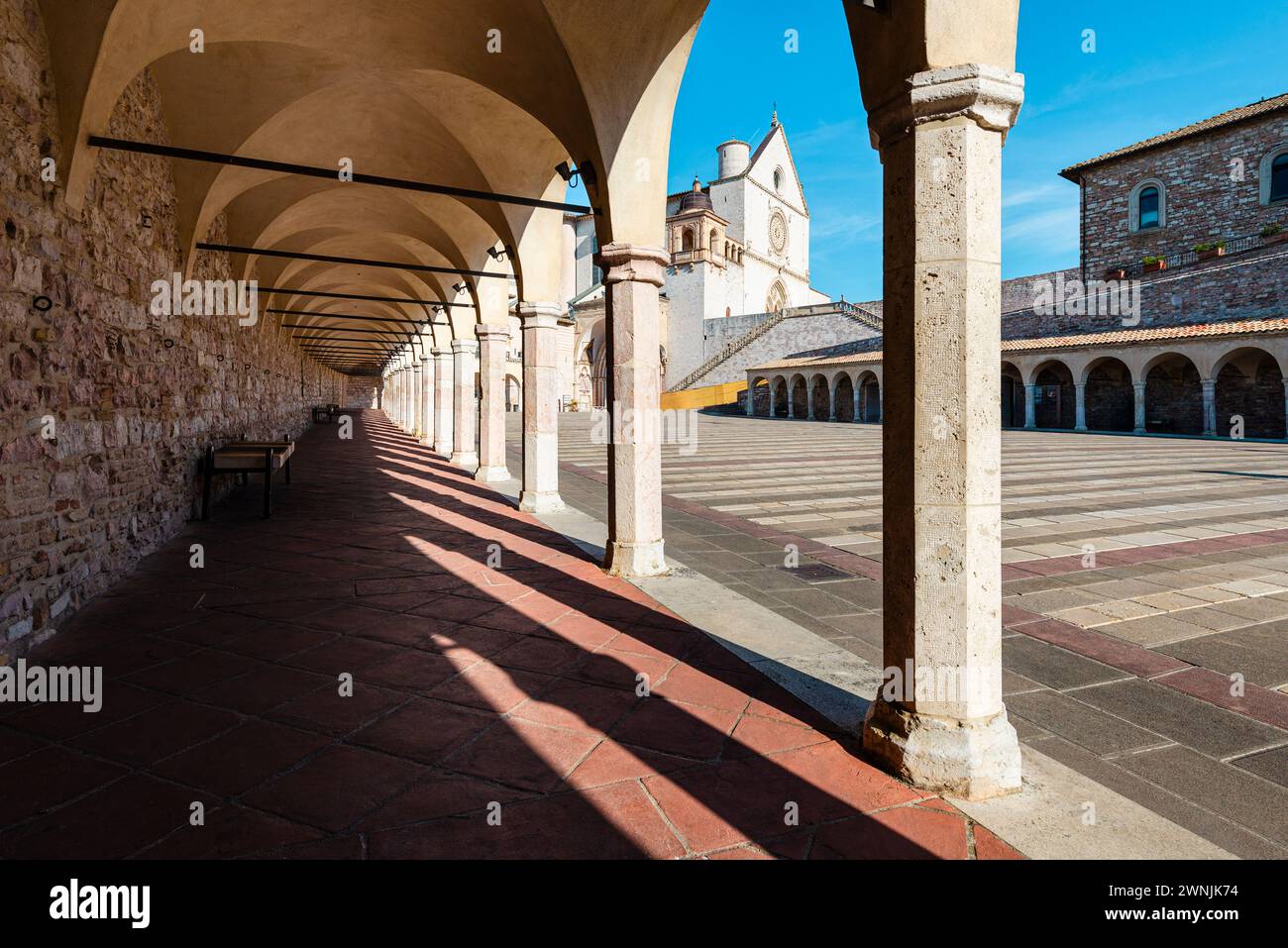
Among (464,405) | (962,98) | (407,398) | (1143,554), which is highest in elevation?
(407,398)

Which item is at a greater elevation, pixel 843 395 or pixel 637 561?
pixel 843 395

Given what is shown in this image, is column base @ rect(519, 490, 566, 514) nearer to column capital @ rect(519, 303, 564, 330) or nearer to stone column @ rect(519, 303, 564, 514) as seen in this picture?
stone column @ rect(519, 303, 564, 514)

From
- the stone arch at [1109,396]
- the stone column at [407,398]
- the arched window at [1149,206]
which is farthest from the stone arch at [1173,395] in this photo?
the stone column at [407,398]

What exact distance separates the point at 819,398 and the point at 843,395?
208 cm

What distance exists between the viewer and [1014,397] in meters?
28.2

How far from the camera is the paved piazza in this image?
7.87 ft

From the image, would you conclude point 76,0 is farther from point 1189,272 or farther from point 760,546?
point 1189,272

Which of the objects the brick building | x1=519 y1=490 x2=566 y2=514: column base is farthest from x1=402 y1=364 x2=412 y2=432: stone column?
the brick building

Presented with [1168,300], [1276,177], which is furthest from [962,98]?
[1276,177]

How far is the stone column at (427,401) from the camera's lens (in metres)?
18.2

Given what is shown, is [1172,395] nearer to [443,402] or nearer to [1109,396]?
[1109,396]

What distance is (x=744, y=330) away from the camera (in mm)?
41719

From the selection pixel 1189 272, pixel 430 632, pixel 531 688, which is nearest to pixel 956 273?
pixel 531 688
